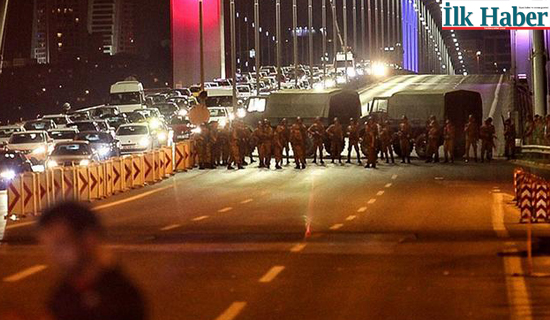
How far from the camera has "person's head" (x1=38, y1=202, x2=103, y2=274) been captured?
219 inches

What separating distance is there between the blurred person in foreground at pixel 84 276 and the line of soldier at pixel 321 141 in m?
39.4

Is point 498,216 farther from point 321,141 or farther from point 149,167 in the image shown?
point 321,141

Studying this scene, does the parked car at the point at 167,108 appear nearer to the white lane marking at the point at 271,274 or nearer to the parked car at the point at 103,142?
the parked car at the point at 103,142

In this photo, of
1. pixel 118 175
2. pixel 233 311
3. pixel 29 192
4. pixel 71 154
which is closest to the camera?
pixel 233 311

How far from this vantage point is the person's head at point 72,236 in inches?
219

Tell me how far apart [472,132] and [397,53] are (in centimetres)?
12851

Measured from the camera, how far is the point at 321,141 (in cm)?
4825

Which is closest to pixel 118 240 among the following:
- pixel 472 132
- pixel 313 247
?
pixel 313 247

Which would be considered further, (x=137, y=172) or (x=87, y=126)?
(x=87, y=126)

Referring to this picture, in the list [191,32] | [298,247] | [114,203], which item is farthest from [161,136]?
[191,32]

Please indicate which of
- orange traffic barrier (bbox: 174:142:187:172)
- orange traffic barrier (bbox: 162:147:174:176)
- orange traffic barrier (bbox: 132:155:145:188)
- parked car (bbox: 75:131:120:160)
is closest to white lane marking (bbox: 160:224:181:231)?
orange traffic barrier (bbox: 132:155:145:188)

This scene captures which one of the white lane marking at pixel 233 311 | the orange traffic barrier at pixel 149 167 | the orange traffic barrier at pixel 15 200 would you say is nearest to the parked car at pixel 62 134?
the orange traffic barrier at pixel 149 167

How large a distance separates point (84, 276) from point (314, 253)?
14.7m

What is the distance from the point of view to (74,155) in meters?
44.0
